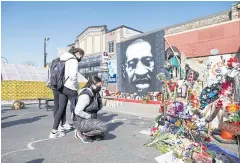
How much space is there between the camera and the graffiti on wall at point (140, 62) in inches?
693

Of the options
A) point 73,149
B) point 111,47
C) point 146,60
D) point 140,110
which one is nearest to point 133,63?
point 146,60

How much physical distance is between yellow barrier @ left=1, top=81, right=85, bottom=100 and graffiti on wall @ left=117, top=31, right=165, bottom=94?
25.9 feet

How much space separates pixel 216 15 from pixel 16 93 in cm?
1430

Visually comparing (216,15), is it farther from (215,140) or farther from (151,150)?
(151,150)

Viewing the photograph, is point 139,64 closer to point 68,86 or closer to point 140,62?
point 140,62

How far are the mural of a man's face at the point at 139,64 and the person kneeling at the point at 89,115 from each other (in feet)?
46.7

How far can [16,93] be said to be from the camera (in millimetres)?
13906

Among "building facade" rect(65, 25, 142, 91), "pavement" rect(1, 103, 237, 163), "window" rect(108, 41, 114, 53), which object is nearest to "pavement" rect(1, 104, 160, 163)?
"pavement" rect(1, 103, 237, 163)

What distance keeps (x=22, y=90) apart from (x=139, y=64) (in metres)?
10.1

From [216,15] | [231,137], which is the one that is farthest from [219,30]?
[231,137]

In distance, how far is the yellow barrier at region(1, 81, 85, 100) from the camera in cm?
1361

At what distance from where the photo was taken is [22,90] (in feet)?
46.7

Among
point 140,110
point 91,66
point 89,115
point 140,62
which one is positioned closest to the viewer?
point 89,115

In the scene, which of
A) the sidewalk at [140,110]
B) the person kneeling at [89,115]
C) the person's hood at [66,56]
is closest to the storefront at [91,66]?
the sidewalk at [140,110]
